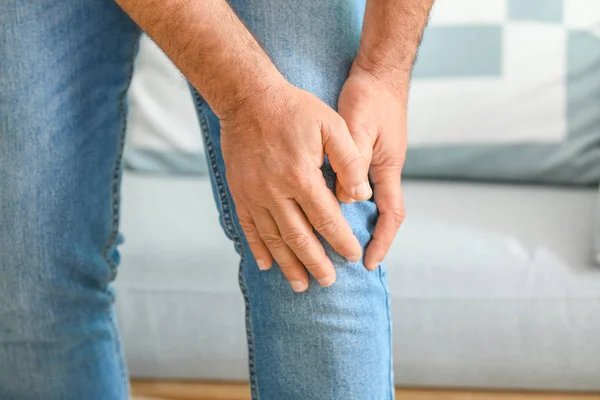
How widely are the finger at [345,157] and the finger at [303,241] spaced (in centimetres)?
5

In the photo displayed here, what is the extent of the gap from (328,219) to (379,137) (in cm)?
12

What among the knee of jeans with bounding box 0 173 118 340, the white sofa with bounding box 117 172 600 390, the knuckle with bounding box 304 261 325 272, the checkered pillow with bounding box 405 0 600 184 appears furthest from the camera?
the checkered pillow with bounding box 405 0 600 184

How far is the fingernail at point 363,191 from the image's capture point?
64 centimetres

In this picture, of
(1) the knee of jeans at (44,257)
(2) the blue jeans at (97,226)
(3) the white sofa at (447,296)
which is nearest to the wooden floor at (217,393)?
(3) the white sofa at (447,296)

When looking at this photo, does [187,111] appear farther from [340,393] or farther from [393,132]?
[340,393]

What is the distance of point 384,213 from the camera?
2.28ft

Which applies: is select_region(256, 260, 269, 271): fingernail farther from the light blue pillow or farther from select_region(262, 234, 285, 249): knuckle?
the light blue pillow

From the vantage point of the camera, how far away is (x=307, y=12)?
683 mm

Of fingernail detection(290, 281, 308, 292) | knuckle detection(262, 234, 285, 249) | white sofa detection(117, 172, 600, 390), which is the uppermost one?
knuckle detection(262, 234, 285, 249)

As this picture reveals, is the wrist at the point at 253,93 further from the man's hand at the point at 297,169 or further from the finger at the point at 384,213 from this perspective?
the finger at the point at 384,213

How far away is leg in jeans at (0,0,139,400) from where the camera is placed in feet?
2.39

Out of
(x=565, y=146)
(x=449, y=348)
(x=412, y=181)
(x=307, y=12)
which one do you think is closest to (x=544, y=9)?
(x=565, y=146)

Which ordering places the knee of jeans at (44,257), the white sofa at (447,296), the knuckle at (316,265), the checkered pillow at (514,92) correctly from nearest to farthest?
the knuckle at (316,265), the knee of jeans at (44,257), the white sofa at (447,296), the checkered pillow at (514,92)

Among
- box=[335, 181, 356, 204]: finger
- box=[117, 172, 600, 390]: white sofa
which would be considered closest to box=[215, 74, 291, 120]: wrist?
box=[335, 181, 356, 204]: finger
